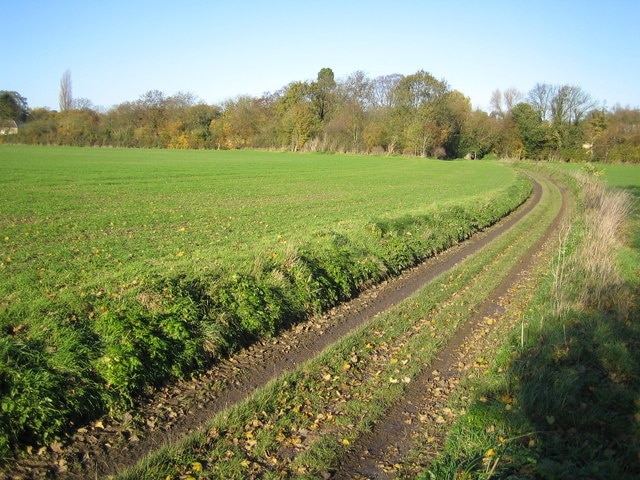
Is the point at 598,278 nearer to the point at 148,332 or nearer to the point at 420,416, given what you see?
the point at 420,416

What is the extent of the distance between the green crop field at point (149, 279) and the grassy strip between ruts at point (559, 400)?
3.82 meters

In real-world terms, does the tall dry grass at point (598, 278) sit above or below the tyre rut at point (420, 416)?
above

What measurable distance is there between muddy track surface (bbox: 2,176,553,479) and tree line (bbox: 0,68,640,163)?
3199 inches

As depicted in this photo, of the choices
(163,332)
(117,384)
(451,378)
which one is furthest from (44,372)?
(451,378)

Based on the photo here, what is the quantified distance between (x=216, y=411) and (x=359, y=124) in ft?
293

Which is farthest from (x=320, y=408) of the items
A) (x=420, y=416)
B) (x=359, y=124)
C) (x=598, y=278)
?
(x=359, y=124)

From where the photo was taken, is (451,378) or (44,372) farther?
(451,378)

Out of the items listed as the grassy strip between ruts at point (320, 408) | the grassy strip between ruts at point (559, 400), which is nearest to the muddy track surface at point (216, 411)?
the grassy strip between ruts at point (320, 408)

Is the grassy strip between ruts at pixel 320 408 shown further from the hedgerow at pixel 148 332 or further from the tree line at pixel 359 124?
the tree line at pixel 359 124

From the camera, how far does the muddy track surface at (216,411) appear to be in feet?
16.7

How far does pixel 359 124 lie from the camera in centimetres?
9175

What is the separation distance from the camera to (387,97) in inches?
3839

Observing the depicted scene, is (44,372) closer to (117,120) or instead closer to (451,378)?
(451,378)

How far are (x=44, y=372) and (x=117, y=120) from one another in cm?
11345
